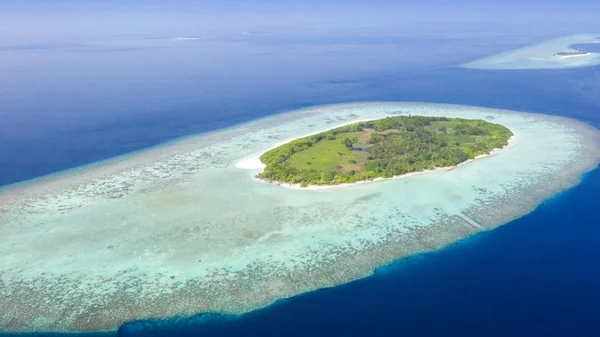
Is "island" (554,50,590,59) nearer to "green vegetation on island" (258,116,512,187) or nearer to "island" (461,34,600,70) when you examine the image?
"island" (461,34,600,70)

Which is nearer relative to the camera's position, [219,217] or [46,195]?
[219,217]

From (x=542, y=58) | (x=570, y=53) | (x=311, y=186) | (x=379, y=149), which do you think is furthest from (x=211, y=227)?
(x=570, y=53)

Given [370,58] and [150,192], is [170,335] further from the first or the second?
[370,58]

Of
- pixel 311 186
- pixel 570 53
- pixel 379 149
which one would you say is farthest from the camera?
pixel 570 53

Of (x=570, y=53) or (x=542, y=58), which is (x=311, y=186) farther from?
(x=570, y=53)

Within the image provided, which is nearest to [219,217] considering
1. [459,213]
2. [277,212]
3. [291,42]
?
[277,212]

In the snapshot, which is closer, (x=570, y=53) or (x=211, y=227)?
(x=211, y=227)
